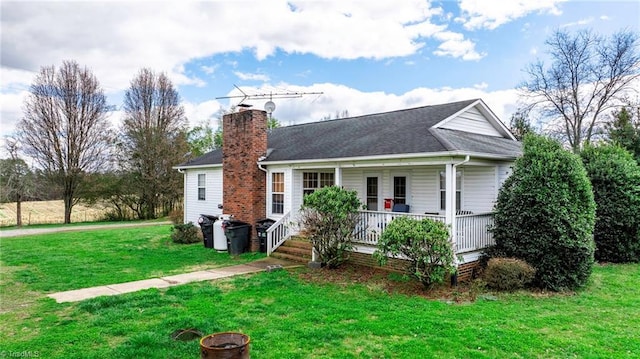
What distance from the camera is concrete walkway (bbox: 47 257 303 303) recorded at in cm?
792

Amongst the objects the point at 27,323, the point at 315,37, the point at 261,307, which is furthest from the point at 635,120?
the point at 27,323

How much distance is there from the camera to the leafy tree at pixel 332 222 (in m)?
10.1

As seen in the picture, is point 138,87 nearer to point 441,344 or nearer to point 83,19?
point 83,19

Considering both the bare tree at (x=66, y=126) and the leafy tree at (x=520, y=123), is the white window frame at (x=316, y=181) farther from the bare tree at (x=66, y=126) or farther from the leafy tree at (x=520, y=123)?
the leafy tree at (x=520, y=123)

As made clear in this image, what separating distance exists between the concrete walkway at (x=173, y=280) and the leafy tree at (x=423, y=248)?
347cm

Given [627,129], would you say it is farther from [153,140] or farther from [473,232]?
[153,140]

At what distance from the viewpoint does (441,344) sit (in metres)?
5.43

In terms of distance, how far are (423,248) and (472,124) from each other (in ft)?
20.5

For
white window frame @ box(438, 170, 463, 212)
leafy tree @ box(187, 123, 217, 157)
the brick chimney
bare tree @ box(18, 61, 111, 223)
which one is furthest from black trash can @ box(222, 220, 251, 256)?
leafy tree @ box(187, 123, 217, 157)

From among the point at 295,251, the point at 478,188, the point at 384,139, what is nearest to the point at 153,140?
the point at 295,251

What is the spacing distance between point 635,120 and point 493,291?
22.2 meters

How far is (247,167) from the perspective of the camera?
44.9ft

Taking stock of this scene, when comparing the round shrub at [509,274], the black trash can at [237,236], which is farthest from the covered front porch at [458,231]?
the black trash can at [237,236]

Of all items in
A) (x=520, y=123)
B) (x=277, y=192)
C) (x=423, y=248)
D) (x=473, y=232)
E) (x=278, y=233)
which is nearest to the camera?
(x=423, y=248)
